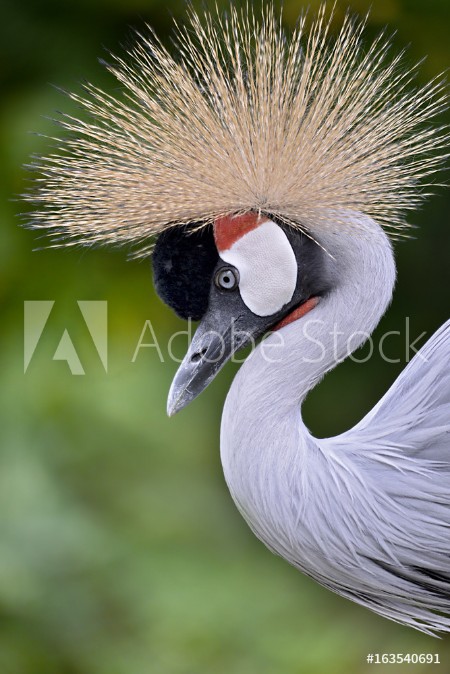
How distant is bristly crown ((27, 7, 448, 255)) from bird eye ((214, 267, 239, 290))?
3.1 inches

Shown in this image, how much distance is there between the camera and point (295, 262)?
123 cm

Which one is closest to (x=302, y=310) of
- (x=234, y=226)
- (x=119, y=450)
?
(x=234, y=226)

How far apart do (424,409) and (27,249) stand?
1448mm

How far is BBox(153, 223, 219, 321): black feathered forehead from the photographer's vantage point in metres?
1.24

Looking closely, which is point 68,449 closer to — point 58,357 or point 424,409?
point 58,357

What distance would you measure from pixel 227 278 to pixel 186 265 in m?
0.06

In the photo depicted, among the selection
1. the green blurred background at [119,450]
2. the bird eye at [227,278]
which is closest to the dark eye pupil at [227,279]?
the bird eye at [227,278]

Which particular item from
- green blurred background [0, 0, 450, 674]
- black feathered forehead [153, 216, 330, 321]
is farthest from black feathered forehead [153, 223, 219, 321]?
green blurred background [0, 0, 450, 674]

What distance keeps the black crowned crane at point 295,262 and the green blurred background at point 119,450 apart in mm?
1043

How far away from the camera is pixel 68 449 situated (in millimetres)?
2355

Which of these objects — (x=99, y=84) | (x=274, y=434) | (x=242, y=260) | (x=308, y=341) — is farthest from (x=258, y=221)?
(x=99, y=84)

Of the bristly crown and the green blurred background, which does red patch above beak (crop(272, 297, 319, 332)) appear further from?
the green blurred background

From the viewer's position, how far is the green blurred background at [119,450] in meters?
2.24

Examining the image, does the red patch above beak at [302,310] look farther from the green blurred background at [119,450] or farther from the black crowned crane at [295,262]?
the green blurred background at [119,450]
